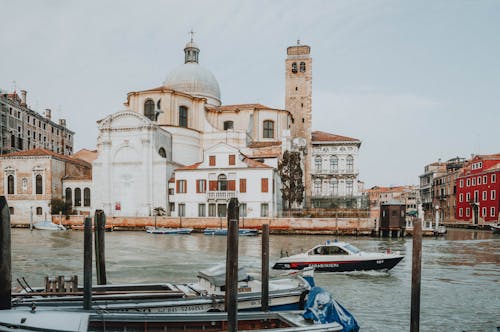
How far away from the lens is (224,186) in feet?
122

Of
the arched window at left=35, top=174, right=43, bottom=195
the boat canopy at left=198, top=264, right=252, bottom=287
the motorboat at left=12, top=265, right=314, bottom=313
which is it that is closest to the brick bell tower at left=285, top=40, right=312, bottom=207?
the arched window at left=35, top=174, right=43, bottom=195

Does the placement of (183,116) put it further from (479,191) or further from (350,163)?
(479,191)

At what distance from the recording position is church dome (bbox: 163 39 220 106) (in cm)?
5075

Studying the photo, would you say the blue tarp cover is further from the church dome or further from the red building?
the church dome

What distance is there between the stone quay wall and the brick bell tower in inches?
676

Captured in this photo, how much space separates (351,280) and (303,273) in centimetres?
410

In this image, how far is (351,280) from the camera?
14.0 metres

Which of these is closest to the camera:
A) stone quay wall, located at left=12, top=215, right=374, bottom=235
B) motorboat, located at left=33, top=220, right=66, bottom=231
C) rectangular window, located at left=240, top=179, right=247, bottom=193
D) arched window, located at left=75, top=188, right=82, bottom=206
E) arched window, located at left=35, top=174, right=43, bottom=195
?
stone quay wall, located at left=12, top=215, right=374, bottom=235

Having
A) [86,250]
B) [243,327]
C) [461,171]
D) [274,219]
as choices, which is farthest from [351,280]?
Answer: [461,171]

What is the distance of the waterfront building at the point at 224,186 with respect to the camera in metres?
36.7

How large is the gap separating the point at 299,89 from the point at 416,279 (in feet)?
146

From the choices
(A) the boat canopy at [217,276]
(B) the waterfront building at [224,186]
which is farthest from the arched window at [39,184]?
(A) the boat canopy at [217,276]

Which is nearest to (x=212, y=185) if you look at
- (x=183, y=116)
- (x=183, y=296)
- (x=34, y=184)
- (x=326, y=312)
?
(x=183, y=116)

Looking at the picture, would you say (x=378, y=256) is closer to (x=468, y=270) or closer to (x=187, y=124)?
(x=468, y=270)
